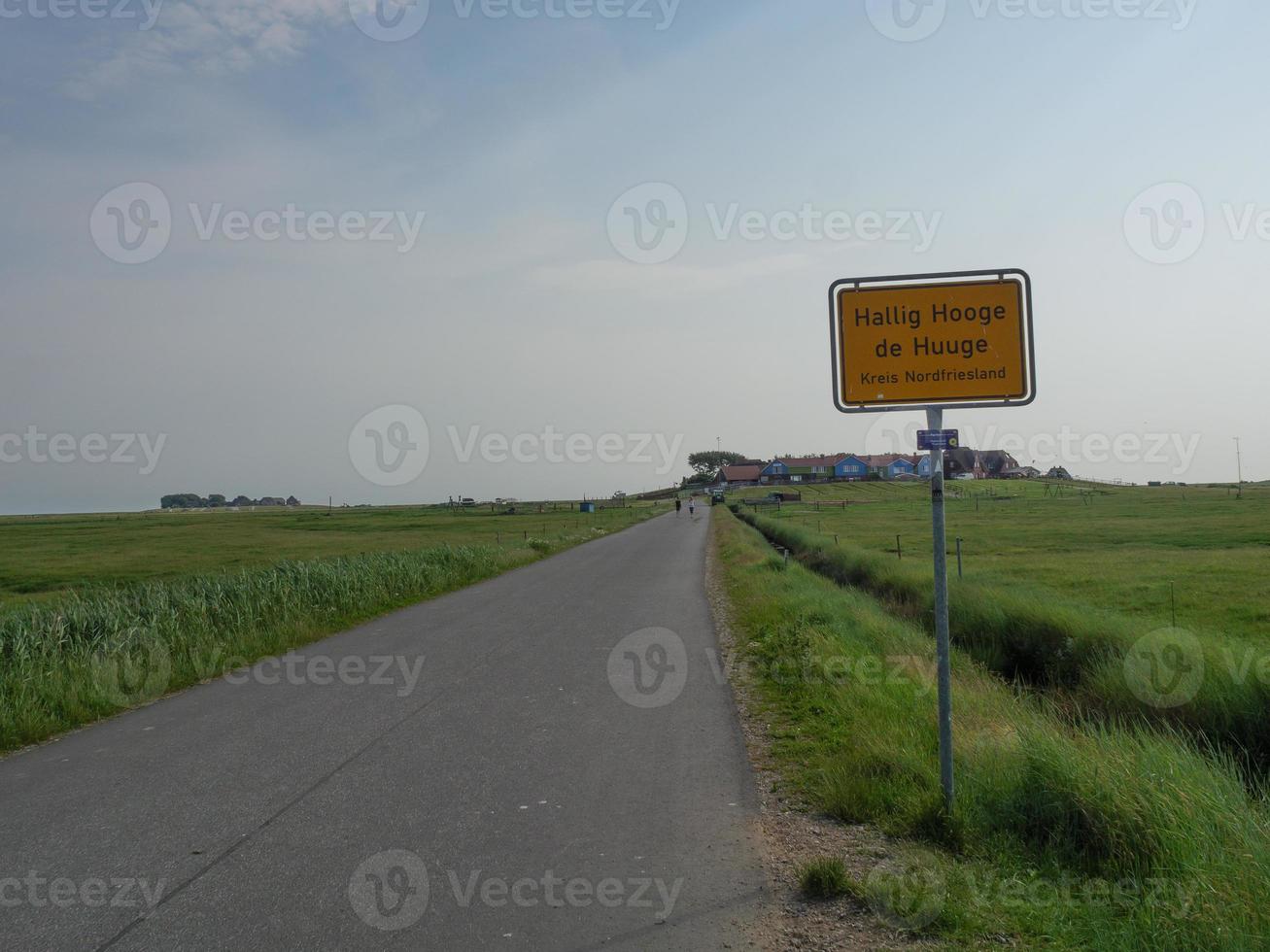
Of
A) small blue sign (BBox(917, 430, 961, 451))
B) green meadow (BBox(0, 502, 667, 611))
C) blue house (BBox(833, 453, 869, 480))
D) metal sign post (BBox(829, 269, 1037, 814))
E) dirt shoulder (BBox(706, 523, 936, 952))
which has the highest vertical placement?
blue house (BBox(833, 453, 869, 480))

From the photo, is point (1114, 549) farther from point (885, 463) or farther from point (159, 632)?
point (885, 463)

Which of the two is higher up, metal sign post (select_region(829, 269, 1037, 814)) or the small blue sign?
metal sign post (select_region(829, 269, 1037, 814))

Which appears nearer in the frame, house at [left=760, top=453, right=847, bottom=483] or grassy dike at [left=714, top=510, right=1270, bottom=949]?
grassy dike at [left=714, top=510, right=1270, bottom=949]

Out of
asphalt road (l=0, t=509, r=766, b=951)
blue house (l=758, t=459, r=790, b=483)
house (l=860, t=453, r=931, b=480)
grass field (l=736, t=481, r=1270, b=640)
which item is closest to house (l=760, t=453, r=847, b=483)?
blue house (l=758, t=459, r=790, b=483)

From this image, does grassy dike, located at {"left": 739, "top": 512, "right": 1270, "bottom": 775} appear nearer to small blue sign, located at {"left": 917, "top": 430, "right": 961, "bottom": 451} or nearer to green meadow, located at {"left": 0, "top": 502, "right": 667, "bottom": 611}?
small blue sign, located at {"left": 917, "top": 430, "right": 961, "bottom": 451}

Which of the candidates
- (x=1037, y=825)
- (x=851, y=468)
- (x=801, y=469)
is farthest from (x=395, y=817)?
(x=801, y=469)

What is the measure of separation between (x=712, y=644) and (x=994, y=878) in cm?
839

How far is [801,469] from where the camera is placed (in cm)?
14150

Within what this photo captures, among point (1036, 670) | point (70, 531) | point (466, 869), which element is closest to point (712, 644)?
point (1036, 670)

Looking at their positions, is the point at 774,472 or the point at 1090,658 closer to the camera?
the point at 1090,658

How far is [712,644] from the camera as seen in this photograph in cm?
1275

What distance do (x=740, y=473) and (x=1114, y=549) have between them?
13836cm

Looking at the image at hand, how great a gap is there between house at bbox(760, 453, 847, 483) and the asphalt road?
396 ft

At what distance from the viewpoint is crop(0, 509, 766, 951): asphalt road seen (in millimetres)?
4137
